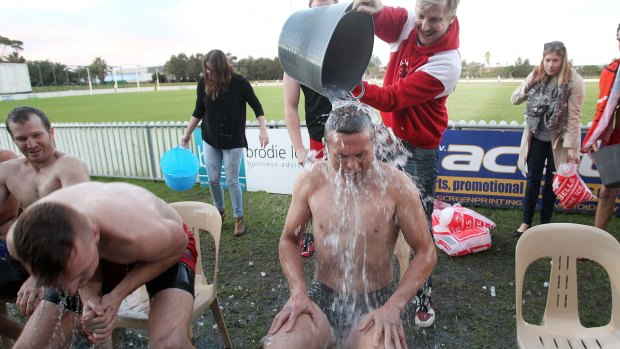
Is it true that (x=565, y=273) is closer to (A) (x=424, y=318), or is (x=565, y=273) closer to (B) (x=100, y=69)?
(A) (x=424, y=318)

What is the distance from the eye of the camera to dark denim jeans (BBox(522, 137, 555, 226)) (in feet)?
14.0

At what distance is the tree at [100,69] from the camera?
227 ft

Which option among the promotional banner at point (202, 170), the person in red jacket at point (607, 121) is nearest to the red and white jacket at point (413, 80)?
the person in red jacket at point (607, 121)

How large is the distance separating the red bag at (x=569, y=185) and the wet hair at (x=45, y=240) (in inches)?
162

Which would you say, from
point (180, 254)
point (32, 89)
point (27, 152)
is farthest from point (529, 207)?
point (32, 89)

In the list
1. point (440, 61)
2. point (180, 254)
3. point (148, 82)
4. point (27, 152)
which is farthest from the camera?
point (148, 82)

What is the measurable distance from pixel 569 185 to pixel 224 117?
3.64 meters

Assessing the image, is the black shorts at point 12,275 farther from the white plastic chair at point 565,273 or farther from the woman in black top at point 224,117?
the white plastic chair at point 565,273

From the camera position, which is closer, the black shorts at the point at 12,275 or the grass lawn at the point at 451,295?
the black shorts at the point at 12,275

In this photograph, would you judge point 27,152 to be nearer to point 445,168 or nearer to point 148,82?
point 445,168

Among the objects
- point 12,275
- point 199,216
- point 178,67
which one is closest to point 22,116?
point 12,275

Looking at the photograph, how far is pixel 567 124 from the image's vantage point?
157 inches

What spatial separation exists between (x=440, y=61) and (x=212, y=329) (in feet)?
8.10

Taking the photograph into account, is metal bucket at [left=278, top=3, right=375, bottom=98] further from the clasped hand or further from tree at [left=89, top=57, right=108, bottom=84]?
tree at [left=89, top=57, right=108, bottom=84]
